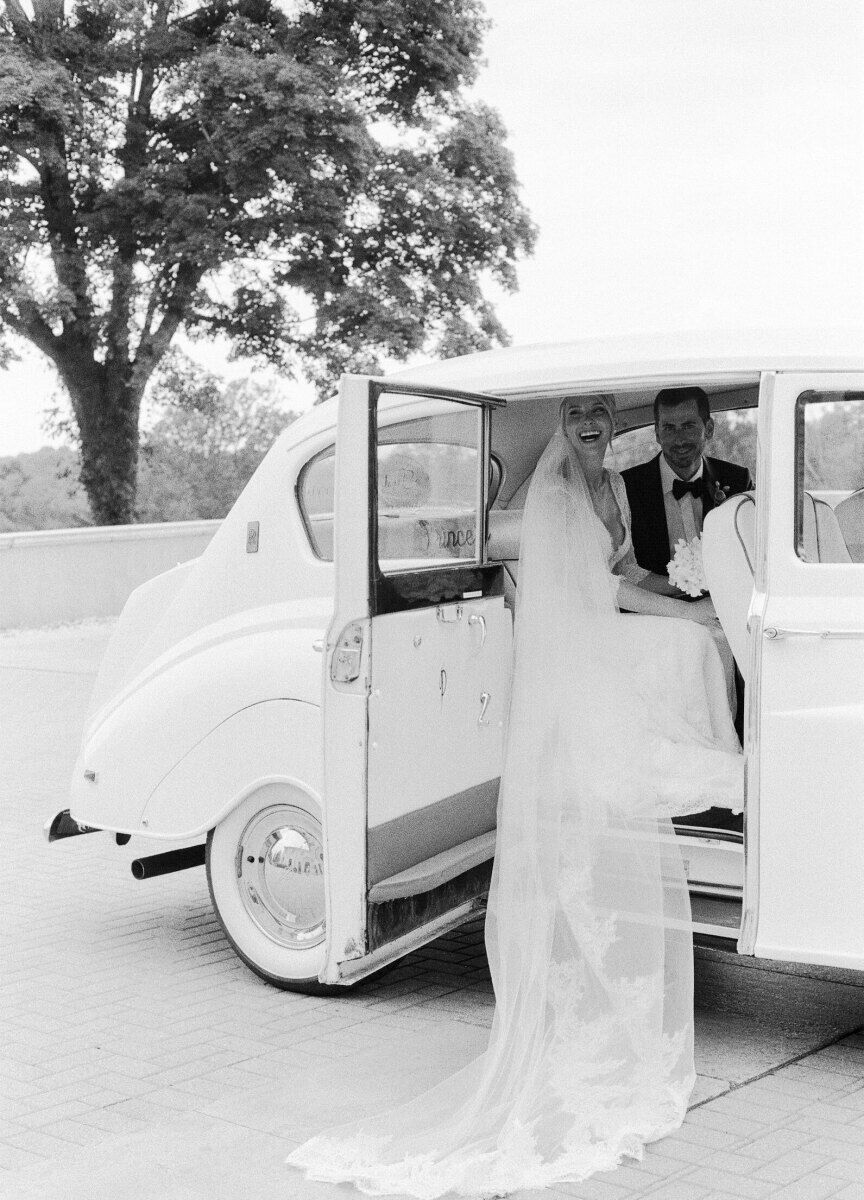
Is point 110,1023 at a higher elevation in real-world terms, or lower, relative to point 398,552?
lower

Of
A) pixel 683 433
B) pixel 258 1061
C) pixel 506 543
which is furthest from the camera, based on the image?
pixel 683 433

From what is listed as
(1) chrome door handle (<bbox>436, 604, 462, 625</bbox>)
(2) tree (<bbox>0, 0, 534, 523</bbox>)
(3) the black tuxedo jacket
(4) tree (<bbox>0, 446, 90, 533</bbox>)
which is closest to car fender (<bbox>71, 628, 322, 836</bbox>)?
(1) chrome door handle (<bbox>436, 604, 462, 625</bbox>)

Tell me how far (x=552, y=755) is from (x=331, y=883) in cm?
93

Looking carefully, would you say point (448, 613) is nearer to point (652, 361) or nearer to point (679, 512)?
point (652, 361)

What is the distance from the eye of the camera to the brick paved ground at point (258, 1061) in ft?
12.2

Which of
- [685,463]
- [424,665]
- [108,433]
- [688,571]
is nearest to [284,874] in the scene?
[424,665]

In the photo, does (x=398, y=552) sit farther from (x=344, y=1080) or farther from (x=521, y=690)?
(x=344, y=1080)

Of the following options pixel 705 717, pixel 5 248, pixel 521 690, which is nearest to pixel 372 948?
pixel 521 690

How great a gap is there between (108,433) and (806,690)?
2356 centimetres

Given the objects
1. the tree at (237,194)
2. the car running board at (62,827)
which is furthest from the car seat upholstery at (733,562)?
the tree at (237,194)

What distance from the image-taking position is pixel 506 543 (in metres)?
5.52

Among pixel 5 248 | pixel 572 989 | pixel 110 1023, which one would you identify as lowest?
pixel 110 1023

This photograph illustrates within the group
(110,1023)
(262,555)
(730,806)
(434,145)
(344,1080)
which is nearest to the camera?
(344,1080)

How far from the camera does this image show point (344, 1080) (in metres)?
4.40
